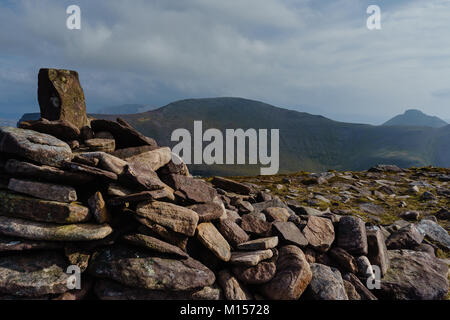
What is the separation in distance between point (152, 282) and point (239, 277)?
292 cm

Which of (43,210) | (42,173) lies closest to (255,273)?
(43,210)

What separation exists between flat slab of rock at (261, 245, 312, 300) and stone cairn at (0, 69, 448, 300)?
3 cm

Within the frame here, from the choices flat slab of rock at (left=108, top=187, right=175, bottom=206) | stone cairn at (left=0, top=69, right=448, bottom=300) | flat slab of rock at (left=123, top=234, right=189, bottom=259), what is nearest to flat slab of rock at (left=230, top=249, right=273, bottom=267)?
stone cairn at (left=0, top=69, right=448, bottom=300)

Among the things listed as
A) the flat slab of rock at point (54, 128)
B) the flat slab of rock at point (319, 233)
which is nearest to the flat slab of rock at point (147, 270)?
the flat slab of rock at point (319, 233)

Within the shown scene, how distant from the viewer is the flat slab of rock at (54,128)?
446 inches

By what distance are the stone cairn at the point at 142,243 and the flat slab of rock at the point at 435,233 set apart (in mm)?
4418

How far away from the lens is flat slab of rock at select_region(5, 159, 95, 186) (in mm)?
9281

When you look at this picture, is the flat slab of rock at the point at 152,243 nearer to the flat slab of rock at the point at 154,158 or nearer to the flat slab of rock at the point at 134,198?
the flat slab of rock at the point at 134,198

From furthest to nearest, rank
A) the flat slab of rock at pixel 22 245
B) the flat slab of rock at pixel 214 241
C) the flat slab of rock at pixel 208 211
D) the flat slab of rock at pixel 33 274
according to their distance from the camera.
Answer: the flat slab of rock at pixel 208 211 → the flat slab of rock at pixel 214 241 → the flat slab of rock at pixel 22 245 → the flat slab of rock at pixel 33 274

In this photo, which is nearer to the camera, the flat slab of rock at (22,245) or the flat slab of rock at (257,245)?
the flat slab of rock at (22,245)

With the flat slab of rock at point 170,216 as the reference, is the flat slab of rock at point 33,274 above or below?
below

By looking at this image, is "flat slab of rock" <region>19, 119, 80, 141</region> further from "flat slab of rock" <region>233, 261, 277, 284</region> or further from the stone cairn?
"flat slab of rock" <region>233, 261, 277, 284</region>

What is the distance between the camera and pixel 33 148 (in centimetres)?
950

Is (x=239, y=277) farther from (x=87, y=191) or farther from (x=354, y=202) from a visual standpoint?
(x=354, y=202)
